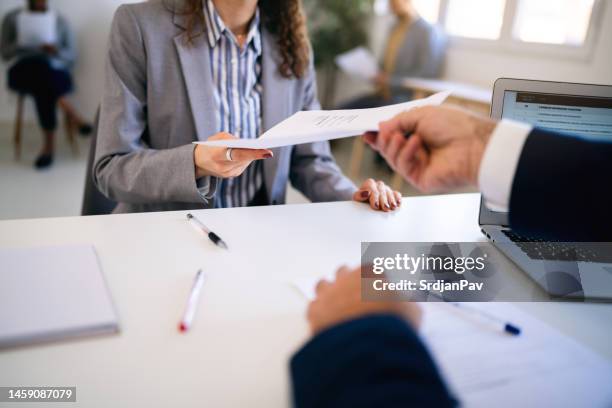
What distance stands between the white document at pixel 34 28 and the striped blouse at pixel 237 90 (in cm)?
354

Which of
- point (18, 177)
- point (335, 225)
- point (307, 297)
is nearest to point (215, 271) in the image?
point (307, 297)

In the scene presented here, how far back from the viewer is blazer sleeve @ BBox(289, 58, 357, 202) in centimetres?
131

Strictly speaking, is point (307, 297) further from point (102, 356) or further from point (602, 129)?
point (602, 129)

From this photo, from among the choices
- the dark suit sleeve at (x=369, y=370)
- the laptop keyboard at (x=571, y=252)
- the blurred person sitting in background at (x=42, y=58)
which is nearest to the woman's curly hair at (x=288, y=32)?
the laptop keyboard at (x=571, y=252)

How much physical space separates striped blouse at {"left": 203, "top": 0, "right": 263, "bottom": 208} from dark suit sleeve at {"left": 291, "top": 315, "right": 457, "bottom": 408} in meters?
0.90

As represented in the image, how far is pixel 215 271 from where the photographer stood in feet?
2.69

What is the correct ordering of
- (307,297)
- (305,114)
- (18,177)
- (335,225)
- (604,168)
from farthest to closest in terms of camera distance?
1. (18,177)
2. (335,225)
3. (305,114)
4. (307,297)
5. (604,168)

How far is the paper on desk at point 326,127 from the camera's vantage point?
79cm

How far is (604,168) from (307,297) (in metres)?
0.43

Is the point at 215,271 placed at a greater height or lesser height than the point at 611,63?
lesser

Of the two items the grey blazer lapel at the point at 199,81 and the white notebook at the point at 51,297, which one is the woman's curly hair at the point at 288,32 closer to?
the grey blazer lapel at the point at 199,81

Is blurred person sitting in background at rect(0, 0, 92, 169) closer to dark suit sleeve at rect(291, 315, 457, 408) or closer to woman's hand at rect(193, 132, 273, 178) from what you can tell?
woman's hand at rect(193, 132, 273, 178)

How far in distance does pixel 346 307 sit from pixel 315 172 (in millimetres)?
837

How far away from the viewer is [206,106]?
1260 millimetres
